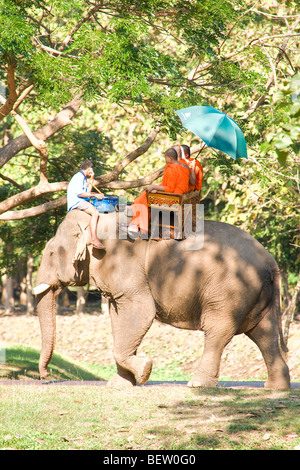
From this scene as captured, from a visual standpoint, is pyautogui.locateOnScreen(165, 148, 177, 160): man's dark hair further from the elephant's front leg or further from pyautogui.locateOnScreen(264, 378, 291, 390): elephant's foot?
pyautogui.locateOnScreen(264, 378, 291, 390): elephant's foot

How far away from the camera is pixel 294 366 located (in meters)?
15.9

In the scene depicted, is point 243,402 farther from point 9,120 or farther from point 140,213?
point 9,120

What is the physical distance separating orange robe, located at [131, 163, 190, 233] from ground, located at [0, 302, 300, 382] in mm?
7908

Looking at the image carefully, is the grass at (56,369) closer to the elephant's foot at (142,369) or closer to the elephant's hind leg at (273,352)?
the elephant's foot at (142,369)

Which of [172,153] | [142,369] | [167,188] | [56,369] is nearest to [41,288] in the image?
[142,369]

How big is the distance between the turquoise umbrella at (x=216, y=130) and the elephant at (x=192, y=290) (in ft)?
3.38

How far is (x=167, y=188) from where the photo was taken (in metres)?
8.38

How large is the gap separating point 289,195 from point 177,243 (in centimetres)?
746

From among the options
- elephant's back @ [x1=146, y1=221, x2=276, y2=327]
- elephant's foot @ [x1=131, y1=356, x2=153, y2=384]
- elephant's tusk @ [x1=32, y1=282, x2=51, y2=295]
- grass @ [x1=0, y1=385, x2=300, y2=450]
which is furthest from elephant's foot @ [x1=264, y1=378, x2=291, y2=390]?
elephant's tusk @ [x1=32, y1=282, x2=51, y2=295]

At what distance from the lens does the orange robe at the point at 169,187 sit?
8352 millimetres

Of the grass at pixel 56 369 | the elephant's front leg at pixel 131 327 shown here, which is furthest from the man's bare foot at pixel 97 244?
the grass at pixel 56 369

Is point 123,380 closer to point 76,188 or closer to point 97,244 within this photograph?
point 97,244

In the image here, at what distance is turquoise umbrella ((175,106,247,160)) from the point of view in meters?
8.30

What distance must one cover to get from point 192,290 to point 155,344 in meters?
12.0
